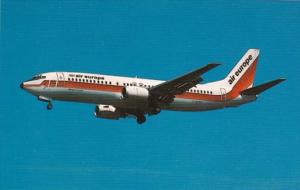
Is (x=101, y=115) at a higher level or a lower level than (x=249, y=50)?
lower

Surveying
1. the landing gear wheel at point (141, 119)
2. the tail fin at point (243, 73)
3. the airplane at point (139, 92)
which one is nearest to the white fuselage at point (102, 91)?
the airplane at point (139, 92)

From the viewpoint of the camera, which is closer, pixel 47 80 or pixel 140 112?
pixel 47 80

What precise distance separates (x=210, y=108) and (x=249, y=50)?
8733 millimetres

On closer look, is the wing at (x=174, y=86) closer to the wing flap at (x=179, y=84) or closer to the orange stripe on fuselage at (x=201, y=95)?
the wing flap at (x=179, y=84)

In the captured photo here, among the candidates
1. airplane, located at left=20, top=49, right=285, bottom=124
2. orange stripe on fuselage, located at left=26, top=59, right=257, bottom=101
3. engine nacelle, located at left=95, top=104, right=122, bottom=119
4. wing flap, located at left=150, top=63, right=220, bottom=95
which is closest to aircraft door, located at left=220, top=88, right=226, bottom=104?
airplane, located at left=20, top=49, right=285, bottom=124

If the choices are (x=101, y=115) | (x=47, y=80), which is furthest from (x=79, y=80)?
(x=101, y=115)

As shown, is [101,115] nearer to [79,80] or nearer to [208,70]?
[79,80]

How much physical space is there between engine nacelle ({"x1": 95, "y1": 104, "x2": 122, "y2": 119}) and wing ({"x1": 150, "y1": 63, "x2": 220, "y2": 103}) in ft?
15.8

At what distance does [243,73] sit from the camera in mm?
65438

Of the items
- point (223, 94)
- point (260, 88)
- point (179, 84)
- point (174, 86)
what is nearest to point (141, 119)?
point (174, 86)

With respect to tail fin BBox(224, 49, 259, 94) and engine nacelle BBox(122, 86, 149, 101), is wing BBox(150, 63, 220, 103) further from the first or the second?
tail fin BBox(224, 49, 259, 94)

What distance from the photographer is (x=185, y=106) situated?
59.1 meters

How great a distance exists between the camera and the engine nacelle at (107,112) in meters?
60.1

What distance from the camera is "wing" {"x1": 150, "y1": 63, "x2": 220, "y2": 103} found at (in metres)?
54.2
